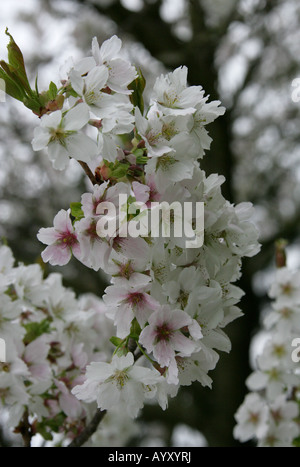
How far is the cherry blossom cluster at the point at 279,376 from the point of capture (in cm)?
147

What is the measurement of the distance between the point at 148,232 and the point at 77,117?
20 cm

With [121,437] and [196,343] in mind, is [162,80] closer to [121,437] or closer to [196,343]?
[196,343]

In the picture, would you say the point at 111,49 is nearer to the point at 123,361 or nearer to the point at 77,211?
the point at 77,211

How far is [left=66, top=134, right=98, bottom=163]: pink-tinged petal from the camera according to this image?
77 centimetres

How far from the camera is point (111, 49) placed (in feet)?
2.76

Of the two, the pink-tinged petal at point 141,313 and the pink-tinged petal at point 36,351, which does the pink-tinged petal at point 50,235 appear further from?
the pink-tinged petal at point 36,351

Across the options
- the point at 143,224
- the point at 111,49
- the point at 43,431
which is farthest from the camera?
the point at 43,431

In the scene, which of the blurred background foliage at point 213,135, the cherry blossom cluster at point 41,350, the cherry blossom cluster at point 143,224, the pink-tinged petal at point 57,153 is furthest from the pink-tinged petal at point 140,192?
the blurred background foliage at point 213,135

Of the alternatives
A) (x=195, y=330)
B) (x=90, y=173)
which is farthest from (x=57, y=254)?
Answer: (x=195, y=330)

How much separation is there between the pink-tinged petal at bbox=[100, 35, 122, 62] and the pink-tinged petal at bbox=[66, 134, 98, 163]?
0.50ft

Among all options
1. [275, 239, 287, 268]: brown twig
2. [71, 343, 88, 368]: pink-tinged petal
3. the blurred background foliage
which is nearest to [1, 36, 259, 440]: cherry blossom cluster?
[71, 343, 88, 368]: pink-tinged petal

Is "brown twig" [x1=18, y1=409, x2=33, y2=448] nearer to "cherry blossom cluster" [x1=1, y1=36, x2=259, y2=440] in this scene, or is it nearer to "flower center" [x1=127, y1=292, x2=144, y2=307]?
"cherry blossom cluster" [x1=1, y1=36, x2=259, y2=440]

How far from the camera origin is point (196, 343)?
0.79m

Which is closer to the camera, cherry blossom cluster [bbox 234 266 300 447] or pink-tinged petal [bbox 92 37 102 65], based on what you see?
pink-tinged petal [bbox 92 37 102 65]
